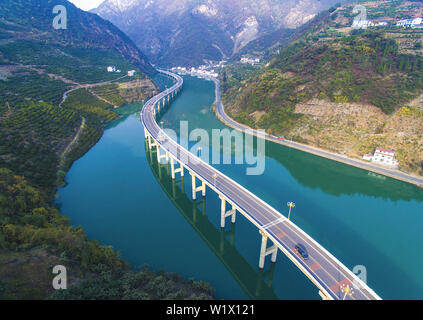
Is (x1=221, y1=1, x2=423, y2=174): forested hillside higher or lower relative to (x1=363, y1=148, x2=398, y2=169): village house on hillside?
higher

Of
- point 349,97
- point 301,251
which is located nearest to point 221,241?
point 301,251

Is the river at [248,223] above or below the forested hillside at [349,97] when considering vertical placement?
below

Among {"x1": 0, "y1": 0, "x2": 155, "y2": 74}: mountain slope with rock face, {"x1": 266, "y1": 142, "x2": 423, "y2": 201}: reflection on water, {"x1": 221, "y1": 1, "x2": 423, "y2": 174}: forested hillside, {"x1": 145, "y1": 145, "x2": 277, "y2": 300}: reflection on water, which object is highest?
{"x1": 0, "y1": 0, "x2": 155, "y2": 74}: mountain slope with rock face

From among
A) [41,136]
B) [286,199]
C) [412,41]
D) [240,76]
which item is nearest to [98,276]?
[286,199]

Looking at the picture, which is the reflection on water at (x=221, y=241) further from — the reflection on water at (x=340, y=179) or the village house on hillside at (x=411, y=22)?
the village house on hillside at (x=411, y=22)

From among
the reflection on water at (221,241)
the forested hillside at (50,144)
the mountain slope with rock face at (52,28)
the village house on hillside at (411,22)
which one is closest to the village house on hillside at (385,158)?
the reflection on water at (221,241)

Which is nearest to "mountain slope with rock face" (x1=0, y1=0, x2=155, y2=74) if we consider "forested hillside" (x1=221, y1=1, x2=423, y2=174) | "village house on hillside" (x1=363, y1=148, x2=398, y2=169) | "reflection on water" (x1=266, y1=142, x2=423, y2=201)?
"forested hillside" (x1=221, y1=1, x2=423, y2=174)

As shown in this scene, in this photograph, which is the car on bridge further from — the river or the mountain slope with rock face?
the mountain slope with rock face
